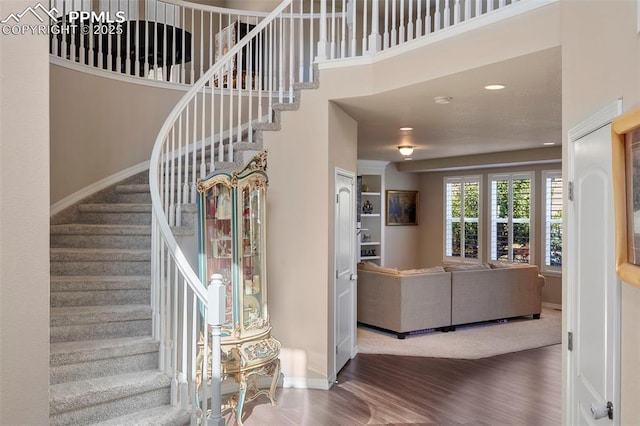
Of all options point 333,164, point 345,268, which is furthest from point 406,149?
point 333,164

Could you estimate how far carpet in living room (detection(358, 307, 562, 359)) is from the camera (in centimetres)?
574

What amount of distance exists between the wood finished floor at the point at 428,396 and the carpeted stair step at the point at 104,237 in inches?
66.1

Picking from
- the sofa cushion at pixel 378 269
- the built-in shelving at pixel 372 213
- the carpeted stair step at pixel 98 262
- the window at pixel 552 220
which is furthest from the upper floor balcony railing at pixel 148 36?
the built-in shelving at pixel 372 213

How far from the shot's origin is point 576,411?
238 centimetres

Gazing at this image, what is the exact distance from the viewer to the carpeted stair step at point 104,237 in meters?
4.10

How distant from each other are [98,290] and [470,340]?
4.60 m

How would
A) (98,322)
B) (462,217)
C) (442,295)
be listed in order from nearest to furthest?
(98,322), (442,295), (462,217)

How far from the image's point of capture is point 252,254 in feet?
12.9

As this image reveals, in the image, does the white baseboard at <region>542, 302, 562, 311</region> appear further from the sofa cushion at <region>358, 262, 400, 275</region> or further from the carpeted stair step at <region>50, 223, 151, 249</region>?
the carpeted stair step at <region>50, 223, 151, 249</region>

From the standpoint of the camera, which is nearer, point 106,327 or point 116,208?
point 106,327

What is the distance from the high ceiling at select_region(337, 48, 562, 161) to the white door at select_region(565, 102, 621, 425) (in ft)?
4.11

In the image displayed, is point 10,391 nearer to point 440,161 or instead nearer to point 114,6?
point 114,6

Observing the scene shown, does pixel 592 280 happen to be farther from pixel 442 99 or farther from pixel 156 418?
pixel 442 99

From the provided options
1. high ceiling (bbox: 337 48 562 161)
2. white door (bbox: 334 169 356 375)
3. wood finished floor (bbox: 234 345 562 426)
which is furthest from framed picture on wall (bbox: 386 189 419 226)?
wood finished floor (bbox: 234 345 562 426)
